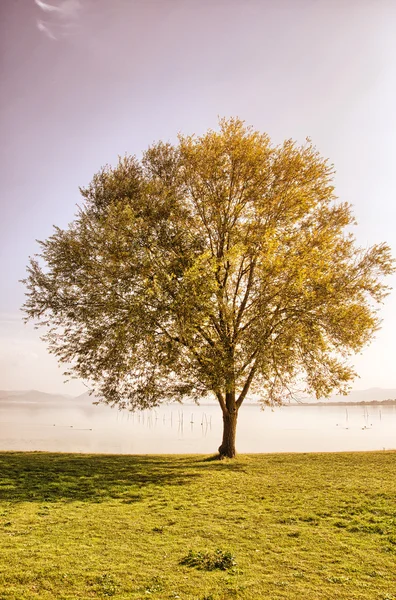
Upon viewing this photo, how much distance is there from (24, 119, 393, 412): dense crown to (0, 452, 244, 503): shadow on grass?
11.8 feet

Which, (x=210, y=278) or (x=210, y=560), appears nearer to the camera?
(x=210, y=560)

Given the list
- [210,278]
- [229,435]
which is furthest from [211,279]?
[229,435]

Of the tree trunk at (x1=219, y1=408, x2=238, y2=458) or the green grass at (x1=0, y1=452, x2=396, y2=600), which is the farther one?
the tree trunk at (x1=219, y1=408, x2=238, y2=458)

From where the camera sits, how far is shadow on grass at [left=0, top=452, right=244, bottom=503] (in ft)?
54.1

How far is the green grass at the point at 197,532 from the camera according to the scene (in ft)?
28.2

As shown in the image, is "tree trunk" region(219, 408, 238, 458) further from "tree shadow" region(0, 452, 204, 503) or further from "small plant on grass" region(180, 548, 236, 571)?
"small plant on grass" region(180, 548, 236, 571)

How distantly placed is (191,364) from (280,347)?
4940 mm

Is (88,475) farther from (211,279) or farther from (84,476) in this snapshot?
(211,279)

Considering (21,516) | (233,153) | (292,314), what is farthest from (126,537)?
(233,153)

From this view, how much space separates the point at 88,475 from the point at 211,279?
11000mm

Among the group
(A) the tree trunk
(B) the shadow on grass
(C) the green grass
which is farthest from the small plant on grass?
(A) the tree trunk

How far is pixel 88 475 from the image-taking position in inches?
794

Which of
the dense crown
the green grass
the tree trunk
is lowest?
the green grass

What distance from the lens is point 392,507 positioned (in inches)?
578
